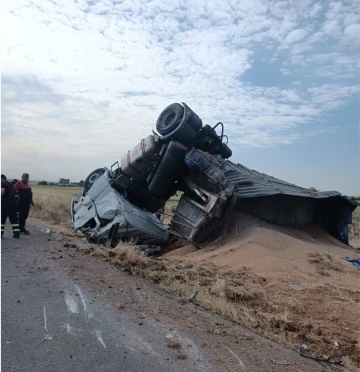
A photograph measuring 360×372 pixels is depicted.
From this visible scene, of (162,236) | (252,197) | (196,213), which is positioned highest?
(252,197)

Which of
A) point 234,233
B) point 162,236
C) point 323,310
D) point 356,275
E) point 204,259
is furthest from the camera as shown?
point 162,236

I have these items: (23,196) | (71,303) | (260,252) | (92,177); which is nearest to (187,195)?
(260,252)

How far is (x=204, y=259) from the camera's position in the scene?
933 centimetres

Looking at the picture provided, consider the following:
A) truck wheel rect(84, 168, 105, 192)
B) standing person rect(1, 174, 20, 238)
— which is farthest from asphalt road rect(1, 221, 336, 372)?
truck wheel rect(84, 168, 105, 192)

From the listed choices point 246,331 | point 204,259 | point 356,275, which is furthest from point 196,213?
point 246,331

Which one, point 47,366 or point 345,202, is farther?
point 345,202

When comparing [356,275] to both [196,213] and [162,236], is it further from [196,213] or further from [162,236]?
[162,236]

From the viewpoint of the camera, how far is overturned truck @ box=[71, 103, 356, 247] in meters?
11.0

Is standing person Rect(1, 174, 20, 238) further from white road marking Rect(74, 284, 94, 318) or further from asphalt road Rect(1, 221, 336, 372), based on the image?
white road marking Rect(74, 284, 94, 318)

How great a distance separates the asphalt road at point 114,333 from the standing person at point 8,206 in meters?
4.15

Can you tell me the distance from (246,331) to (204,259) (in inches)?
184

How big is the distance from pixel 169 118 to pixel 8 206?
211 inches

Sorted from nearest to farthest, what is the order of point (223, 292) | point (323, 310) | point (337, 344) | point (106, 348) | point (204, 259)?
point (106, 348) → point (337, 344) → point (323, 310) → point (223, 292) → point (204, 259)

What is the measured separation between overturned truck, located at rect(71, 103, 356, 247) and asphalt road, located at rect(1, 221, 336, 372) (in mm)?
4771
